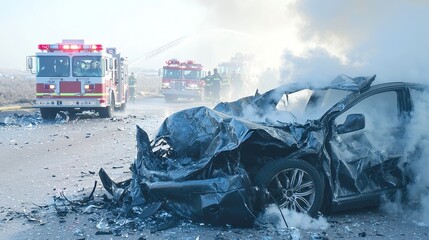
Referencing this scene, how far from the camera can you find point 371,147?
5559 mm

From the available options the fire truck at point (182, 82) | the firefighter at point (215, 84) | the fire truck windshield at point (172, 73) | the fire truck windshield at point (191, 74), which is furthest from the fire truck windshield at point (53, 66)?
the fire truck windshield at point (191, 74)

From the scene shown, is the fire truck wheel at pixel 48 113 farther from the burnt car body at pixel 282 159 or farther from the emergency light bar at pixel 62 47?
the burnt car body at pixel 282 159

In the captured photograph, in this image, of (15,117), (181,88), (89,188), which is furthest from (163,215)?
(181,88)

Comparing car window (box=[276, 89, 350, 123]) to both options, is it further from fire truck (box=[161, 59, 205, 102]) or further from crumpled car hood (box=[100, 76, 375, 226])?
fire truck (box=[161, 59, 205, 102])

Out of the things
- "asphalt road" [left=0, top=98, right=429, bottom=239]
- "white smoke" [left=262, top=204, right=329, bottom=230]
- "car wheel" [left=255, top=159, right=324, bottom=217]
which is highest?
"car wheel" [left=255, top=159, right=324, bottom=217]

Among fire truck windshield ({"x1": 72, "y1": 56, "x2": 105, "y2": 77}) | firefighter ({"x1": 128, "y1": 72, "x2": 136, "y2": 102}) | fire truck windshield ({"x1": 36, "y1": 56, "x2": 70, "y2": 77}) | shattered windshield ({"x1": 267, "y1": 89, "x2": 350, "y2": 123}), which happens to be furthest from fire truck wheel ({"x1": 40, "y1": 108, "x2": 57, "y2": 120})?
shattered windshield ({"x1": 267, "y1": 89, "x2": 350, "y2": 123})

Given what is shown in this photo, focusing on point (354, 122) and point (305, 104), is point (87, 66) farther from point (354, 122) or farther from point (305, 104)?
point (354, 122)

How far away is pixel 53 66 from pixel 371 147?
13.3 meters

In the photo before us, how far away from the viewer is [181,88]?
29.9 m

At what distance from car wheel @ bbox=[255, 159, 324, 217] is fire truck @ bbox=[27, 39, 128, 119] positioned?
1267 cm

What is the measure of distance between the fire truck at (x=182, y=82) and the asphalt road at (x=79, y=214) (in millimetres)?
17478

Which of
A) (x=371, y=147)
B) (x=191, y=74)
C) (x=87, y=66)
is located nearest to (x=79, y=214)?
(x=371, y=147)

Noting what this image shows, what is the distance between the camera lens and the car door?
543 centimetres

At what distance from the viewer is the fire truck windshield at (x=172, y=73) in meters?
30.0
